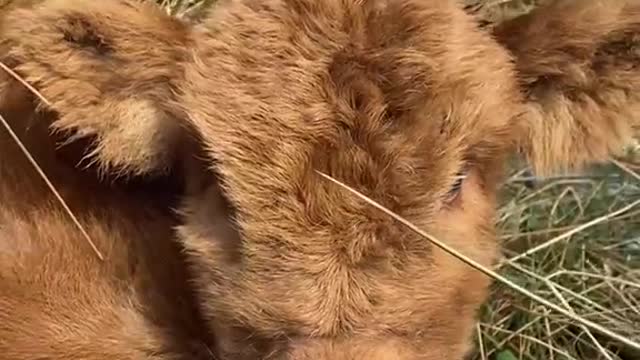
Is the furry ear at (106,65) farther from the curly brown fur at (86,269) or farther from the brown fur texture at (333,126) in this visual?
the curly brown fur at (86,269)

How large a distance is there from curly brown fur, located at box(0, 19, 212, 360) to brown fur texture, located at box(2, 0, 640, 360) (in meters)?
0.19

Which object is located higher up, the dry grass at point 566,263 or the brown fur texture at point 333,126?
the brown fur texture at point 333,126

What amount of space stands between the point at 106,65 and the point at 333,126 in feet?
1.42

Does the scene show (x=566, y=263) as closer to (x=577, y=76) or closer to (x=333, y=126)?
(x=577, y=76)

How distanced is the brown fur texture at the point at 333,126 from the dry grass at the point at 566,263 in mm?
710

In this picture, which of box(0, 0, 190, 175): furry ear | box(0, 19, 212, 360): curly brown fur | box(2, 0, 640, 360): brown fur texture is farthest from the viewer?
box(0, 19, 212, 360): curly brown fur

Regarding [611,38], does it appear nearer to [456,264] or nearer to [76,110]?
[456,264]

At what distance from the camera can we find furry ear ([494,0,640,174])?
7.18 ft

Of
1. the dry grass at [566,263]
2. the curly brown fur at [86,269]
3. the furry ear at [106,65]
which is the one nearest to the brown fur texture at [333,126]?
the furry ear at [106,65]

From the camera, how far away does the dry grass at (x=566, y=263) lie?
10.00 feet

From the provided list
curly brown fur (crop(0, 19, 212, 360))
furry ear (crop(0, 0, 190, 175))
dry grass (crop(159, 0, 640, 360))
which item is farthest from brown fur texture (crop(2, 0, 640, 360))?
dry grass (crop(159, 0, 640, 360))

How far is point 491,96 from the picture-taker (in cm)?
216

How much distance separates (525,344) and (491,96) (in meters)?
1.07

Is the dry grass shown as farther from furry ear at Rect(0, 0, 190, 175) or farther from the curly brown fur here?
furry ear at Rect(0, 0, 190, 175)
